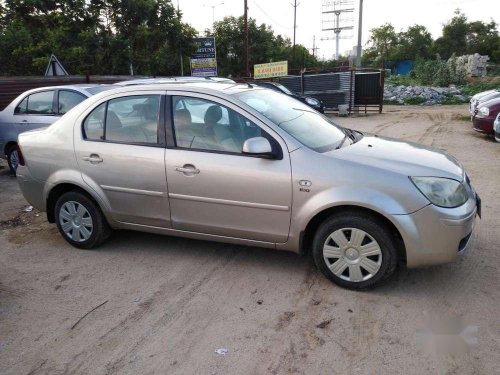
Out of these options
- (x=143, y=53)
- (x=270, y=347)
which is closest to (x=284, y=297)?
(x=270, y=347)

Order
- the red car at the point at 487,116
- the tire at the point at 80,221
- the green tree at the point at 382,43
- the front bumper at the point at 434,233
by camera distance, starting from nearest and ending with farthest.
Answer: the front bumper at the point at 434,233 < the tire at the point at 80,221 < the red car at the point at 487,116 < the green tree at the point at 382,43

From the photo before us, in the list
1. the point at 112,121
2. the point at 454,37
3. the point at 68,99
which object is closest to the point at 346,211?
the point at 112,121

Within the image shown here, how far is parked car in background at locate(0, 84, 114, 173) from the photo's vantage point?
7.54 meters

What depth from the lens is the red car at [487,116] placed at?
1022 centimetres

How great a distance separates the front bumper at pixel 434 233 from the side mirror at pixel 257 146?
1.11 meters

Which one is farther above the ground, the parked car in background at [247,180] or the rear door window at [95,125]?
the rear door window at [95,125]

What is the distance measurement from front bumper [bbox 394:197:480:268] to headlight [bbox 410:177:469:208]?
0.05 m

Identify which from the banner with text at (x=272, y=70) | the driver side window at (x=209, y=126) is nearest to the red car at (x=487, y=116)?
the driver side window at (x=209, y=126)

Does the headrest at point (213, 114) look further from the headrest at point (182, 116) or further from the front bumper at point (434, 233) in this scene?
the front bumper at point (434, 233)

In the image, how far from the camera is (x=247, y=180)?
3600 mm

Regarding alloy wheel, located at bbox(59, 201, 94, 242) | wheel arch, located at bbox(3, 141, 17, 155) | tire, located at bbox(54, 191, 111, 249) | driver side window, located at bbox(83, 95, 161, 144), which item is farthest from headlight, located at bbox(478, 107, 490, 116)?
wheel arch, located at bbox(3, 141, 17, 155)

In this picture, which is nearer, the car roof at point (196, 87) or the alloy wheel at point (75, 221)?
the car roof at point (196, 87)

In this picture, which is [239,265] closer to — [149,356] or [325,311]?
[325,311]

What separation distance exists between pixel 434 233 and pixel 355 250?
592 mm
